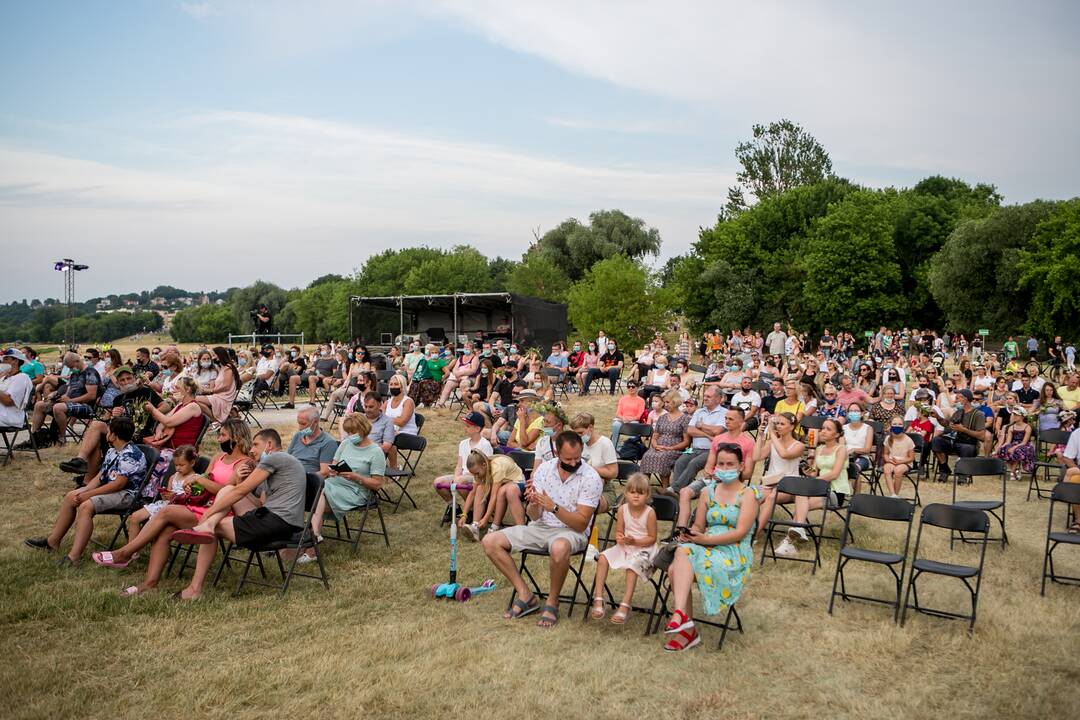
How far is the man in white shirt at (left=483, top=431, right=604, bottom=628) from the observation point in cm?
559

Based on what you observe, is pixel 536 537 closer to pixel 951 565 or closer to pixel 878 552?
pixel 878 552

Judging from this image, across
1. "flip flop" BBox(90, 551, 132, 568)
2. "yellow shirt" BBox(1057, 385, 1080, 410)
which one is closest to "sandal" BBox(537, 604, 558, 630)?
"flip flop" BBox(90, 551, 132, 568)

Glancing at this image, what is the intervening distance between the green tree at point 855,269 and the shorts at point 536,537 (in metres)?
38.4

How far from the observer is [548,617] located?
548 centimetres

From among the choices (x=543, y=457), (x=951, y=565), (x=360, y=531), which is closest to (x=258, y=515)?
(x=360, y=531)

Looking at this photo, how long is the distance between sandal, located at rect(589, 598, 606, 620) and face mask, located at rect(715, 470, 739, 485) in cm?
117

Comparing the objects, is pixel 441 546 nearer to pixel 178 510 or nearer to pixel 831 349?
pixel 178 510

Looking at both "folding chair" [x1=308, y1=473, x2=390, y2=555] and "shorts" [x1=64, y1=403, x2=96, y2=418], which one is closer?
"folding chair" [x1=308, y1=473, x2=390, y2=555]

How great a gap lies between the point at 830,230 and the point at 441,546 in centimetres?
3899

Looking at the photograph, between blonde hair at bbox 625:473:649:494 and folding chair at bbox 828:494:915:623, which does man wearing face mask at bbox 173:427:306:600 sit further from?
folding chair at bbox 828:494:915:623

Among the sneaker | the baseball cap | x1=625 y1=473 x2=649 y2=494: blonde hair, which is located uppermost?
the baseball cap

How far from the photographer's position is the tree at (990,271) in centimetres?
3566

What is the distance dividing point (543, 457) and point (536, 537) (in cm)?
176

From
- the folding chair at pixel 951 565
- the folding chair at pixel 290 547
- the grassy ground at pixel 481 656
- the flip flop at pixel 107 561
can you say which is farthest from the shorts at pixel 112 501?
the folding chair at pixel 951 565
